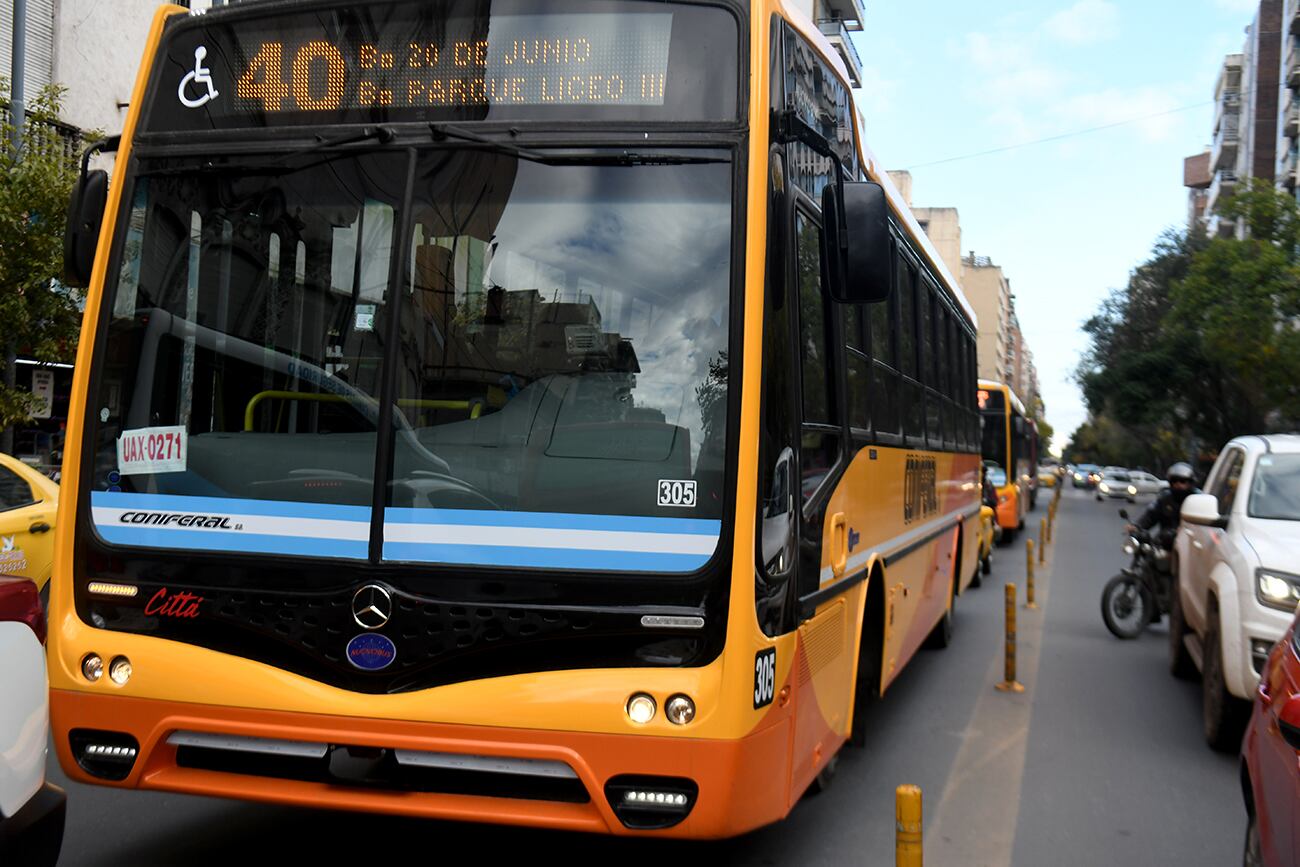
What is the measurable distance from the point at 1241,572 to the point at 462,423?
5.09 metres

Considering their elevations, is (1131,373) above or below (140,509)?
above

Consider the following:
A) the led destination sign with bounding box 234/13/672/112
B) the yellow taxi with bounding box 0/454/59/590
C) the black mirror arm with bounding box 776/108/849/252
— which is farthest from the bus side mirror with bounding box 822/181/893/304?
the yellow taxi with bounding box 0/454/59/590

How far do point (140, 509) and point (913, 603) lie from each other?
16.7 feet

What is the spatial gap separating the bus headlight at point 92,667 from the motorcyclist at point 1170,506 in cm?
987

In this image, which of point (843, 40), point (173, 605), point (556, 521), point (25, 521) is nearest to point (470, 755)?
point (556, 521)

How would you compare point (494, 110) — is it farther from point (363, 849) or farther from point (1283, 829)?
point (1283, 829)

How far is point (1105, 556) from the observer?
83.2 ft

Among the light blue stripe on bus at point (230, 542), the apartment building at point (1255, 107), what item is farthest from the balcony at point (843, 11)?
the light blue stripe on bus at point (230, 542)

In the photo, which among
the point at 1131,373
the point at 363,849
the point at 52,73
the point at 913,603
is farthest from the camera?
the point at 1131,373

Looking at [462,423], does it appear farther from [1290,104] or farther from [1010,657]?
[1290,104]

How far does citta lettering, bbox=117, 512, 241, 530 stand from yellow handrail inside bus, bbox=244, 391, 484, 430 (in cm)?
34

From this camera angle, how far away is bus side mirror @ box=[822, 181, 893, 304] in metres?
4.71

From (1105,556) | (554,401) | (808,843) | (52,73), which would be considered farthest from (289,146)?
(1105,556)

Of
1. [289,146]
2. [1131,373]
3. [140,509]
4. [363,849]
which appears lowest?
[363,849]
